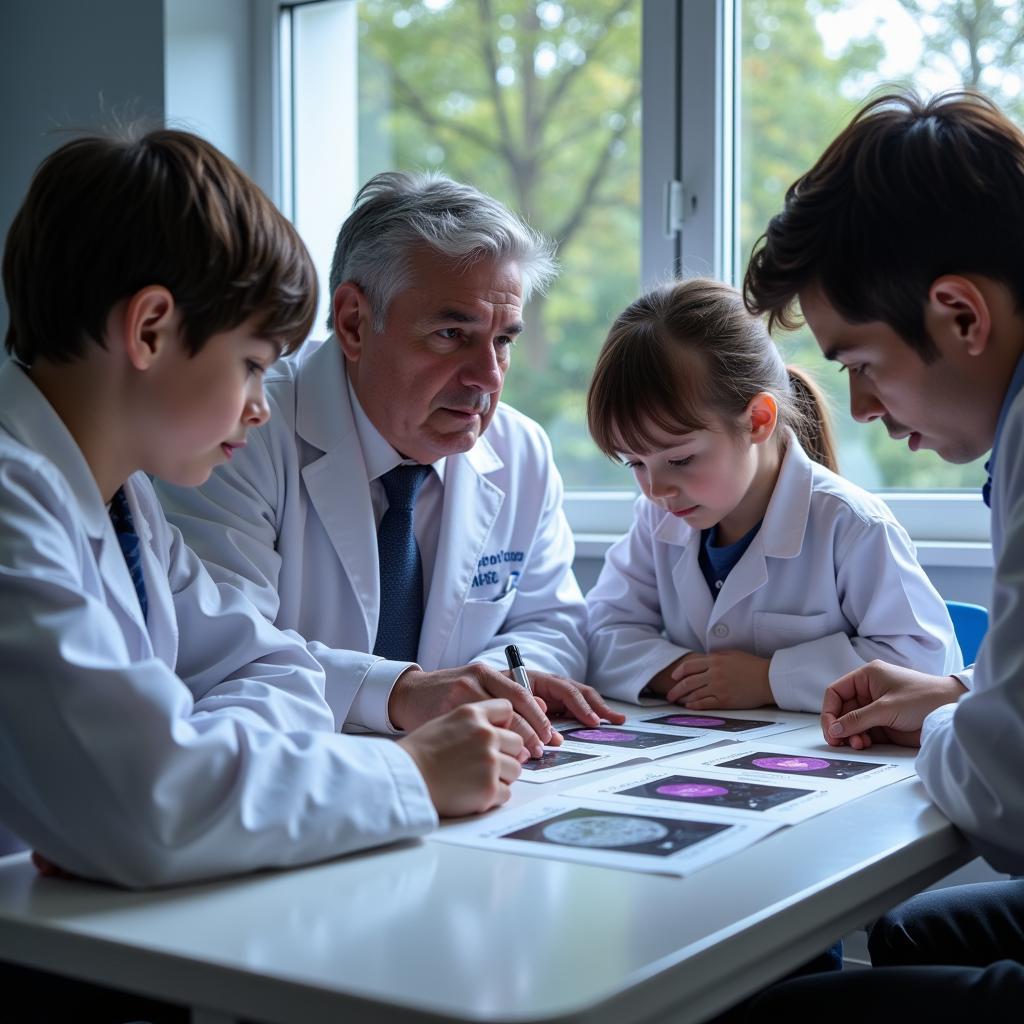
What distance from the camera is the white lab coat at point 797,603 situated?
1.67m

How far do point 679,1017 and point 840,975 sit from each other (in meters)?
0.35

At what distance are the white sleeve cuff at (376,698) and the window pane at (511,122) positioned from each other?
59.4 inches

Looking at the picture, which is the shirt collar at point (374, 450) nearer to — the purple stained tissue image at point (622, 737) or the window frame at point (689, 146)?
the purple stained tissue image at point (622, 737)

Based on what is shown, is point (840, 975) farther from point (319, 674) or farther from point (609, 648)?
point (609, 648)

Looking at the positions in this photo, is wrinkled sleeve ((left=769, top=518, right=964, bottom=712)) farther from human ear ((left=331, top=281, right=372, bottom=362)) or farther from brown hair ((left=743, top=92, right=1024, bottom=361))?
human ear ((left=331, top=281, right=372, bottom=362))

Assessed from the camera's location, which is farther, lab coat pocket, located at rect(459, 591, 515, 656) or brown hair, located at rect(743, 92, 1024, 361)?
lab coat pocket, located at rect(459, 591, 515, 656)

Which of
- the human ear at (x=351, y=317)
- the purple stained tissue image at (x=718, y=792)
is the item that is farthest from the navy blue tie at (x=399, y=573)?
the purple stained tissue image at (x=718, y=792)

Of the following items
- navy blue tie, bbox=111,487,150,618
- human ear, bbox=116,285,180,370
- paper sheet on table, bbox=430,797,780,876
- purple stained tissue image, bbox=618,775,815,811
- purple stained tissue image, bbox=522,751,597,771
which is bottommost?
purple stained tissue image, bbox=522,751,597,771

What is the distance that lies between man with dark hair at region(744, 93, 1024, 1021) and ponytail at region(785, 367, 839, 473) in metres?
0.60

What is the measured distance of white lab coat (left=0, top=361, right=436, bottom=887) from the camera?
86 cm

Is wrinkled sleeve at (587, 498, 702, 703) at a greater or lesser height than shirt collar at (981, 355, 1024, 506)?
lesser

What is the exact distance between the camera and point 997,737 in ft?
3.36

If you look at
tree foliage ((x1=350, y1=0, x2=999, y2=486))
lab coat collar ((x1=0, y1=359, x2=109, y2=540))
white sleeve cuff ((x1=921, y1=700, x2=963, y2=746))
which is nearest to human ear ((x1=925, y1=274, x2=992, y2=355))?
white sleeve cuff ((x1=921, y1=700, x2=963, y2=746))

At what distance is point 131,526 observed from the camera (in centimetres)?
121
